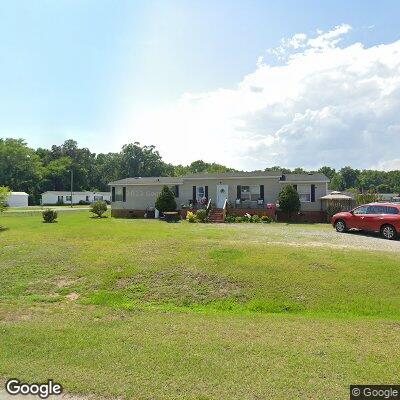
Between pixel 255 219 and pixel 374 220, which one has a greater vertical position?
pixel 374 220

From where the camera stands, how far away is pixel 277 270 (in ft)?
35.3

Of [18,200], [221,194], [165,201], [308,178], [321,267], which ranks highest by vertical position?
[308,178]

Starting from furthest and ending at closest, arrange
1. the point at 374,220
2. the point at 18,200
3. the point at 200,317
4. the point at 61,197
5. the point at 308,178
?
the point at 61,197
the point at 18,200
the point at 308,178
the point at 374,220
the point at 200,317

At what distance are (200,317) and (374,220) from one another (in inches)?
522

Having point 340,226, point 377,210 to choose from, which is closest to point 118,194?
point 340,226

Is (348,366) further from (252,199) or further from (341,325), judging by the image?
(252,199)

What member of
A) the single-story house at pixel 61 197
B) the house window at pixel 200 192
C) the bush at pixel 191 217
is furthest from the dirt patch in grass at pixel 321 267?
the single-story house at pixel 61 197

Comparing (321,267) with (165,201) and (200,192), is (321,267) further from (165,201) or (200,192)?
(200,192)

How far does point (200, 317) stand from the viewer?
26.2 ft

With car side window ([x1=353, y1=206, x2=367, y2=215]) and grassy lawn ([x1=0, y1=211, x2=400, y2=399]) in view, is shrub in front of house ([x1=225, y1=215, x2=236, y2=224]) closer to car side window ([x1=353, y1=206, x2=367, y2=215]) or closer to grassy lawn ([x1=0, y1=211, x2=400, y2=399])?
car side window ([x1=353, y1=206, x2=367, y2=215])

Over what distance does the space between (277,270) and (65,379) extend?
23.3 feet

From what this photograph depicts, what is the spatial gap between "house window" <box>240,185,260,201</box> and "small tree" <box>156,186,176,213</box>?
5663 mm

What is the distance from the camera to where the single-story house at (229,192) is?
2889 cm

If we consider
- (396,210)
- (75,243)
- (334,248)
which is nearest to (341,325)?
(334,248)
